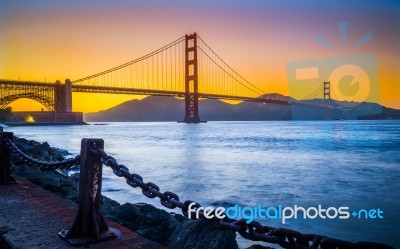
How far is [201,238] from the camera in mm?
2707

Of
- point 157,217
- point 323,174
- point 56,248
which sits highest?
point 56,248

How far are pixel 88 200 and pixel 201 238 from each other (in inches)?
43.9

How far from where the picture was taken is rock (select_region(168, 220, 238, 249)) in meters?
2.63

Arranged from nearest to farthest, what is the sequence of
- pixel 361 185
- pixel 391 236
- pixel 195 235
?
pixel 195 235
pixel 391 236
pixel 361 185

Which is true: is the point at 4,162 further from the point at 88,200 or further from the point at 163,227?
the point at 88,200

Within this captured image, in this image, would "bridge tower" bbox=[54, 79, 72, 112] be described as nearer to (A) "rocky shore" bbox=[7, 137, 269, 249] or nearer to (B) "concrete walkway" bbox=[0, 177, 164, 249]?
(A) "rocky shore" bbox=[7, 137, 269, 249]

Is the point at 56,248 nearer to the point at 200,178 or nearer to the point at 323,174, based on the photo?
the point at 200,178

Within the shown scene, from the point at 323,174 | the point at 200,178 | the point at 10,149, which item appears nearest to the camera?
the point at 10,149

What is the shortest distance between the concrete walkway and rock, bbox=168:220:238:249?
0.67m

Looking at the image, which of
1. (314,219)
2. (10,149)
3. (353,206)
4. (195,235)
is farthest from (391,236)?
(10,149)

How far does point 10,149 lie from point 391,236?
5.19 m

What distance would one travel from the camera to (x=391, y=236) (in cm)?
446

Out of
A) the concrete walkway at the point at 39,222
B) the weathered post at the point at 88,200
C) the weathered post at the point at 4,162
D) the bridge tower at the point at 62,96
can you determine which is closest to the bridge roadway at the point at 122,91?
the bridge tower at the point at 62,96

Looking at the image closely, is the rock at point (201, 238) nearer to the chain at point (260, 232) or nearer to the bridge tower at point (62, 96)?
the chain at point (260, 232)
